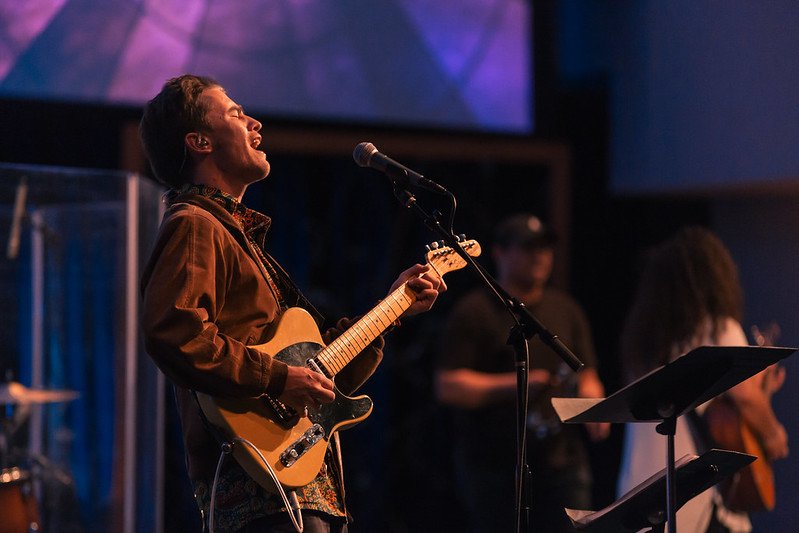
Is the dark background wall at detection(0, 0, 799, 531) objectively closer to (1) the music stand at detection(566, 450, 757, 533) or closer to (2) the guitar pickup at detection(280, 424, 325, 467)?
(1) the music stand at detection(566, 450, 757, 533)

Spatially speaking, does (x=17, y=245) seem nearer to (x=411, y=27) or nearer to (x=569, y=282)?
(x=411, y=27)

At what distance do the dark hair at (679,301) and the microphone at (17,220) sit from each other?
7.57ft

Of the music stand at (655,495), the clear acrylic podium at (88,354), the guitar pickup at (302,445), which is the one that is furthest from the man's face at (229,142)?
the clear acrylic podium at (88,354)

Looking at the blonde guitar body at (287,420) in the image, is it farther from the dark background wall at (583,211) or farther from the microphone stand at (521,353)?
the dark background wall at (583,211)

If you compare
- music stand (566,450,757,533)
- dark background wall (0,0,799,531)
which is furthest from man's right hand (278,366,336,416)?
dark background wall (0,0,799,531)

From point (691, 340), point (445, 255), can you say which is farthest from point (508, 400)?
point (445, 255)

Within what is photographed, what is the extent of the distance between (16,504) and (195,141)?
1.82m

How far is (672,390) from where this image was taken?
8.68 feet

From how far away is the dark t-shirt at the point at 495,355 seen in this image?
432 cm

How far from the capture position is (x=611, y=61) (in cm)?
645

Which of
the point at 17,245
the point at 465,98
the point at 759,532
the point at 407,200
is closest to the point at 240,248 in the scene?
the point at 407,200

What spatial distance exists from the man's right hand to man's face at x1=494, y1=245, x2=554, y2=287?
2251mm

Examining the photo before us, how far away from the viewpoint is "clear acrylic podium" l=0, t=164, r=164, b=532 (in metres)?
4.14

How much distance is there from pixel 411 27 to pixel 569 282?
68.7 inches
